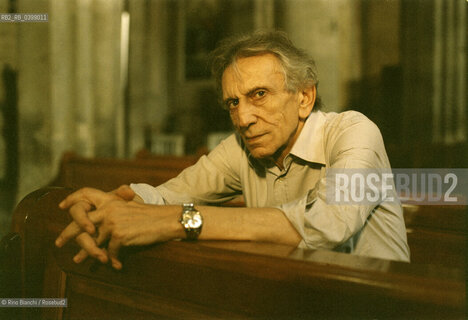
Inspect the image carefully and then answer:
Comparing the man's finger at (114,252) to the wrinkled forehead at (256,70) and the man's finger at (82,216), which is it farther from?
the wrinkled forehead at (256,70)

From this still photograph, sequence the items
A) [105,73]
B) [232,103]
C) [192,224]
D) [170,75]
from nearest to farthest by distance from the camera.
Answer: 1. [192,224]
2. [232,103]
3. [105,73]
4. [170,75]

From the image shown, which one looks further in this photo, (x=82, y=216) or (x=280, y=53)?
(x=280, y=53)

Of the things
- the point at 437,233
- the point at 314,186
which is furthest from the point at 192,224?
the point at 437,233

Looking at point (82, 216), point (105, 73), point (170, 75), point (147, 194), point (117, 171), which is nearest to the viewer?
point (82, 216)

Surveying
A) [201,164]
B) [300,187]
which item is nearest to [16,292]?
[201,164]

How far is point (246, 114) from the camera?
4.89ft

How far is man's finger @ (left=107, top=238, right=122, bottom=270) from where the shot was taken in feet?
3.16

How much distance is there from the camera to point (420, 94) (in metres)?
4.46

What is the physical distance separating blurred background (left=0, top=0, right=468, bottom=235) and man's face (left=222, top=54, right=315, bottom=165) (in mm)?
2310

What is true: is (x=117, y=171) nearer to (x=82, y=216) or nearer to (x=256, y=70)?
(x=256, y=70)

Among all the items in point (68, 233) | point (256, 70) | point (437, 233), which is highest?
point (256, 70)

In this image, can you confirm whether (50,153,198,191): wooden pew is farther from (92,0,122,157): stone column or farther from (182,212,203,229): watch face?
(92,0,122,157): stone column

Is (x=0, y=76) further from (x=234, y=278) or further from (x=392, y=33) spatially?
(x=392, y=33)

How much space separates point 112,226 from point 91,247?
76 mm
